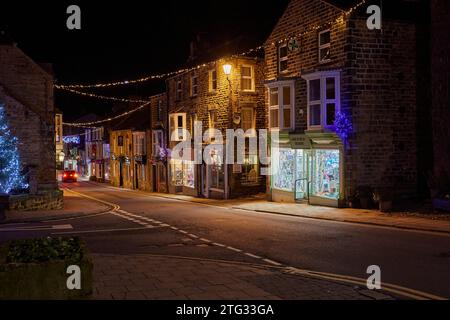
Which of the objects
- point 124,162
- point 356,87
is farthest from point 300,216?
point 124,162

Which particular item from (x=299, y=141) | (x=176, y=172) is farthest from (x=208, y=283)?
(x=176, y=172)

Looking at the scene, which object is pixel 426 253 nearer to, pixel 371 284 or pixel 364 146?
pixel 371 284

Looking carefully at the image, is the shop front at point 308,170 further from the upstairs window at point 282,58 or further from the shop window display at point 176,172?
the shop window display at point 176,172

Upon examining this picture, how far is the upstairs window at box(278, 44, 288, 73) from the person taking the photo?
28.0 m

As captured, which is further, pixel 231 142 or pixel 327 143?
pixel 231 142

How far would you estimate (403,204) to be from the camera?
2247 cm

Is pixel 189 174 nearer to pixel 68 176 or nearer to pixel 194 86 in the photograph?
pixel 194 86

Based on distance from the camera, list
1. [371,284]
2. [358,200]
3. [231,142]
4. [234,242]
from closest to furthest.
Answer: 1. [371,284]
2. [234,242]
3. [358,200]
4. [231,142]

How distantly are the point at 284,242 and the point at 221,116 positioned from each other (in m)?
20.6

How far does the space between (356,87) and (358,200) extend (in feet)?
16.6

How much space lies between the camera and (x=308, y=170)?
26109 mm

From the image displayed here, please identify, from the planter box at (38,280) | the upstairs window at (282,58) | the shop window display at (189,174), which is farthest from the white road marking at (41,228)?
the shop window display at (189,174)

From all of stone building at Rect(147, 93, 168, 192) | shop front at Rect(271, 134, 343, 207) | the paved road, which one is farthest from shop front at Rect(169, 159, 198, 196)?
the paved road

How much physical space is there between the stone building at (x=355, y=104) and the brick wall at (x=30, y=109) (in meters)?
15.2
